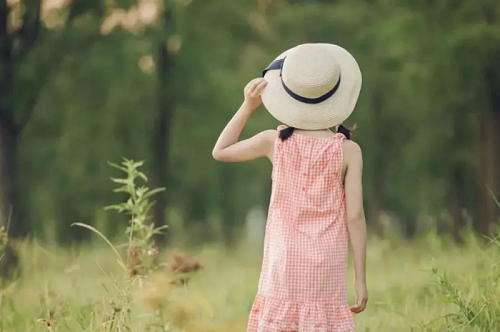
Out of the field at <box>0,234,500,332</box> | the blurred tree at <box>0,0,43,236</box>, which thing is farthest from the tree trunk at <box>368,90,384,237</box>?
the blurred tree at <box>0,0,43,236</box>

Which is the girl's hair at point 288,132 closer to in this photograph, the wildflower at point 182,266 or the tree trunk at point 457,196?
the wildflower at point 182,266

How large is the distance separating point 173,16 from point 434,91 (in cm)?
442

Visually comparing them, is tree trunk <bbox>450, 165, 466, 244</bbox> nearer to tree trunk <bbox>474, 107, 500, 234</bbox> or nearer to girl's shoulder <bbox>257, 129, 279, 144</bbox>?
tree trunk <bbox>474, 107, 500, 234</bbox>

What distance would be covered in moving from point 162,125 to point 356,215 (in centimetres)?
1078

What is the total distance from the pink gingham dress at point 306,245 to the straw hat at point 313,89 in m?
0.10

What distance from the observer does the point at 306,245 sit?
11.7ft

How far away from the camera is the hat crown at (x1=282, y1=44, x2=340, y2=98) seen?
3588 mm

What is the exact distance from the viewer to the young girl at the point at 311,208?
3566 mm

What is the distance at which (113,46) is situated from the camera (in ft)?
39.6

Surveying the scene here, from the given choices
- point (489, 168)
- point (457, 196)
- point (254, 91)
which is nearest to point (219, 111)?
point (489, 168)

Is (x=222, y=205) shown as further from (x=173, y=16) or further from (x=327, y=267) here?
(x=327, y=267)

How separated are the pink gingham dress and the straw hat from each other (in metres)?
0.10

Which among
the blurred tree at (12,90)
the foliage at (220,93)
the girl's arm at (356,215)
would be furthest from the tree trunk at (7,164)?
the girl's arm at (356,215)

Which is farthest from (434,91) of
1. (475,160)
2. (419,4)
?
(475,160)
